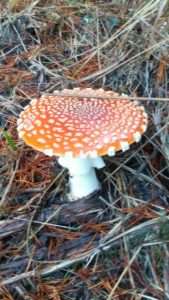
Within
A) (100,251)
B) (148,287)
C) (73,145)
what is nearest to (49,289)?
(100,251)

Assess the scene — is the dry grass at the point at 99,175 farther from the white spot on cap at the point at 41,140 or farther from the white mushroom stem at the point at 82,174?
the white spot on cap at the point at 41,140

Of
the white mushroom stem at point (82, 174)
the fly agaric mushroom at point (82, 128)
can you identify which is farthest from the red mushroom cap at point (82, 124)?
the white mushroom stem at point (82, 174)

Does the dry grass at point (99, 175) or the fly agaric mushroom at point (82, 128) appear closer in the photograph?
the fly agaric mushroom at point (82, 128)

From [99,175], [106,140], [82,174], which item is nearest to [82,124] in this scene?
[106,140]

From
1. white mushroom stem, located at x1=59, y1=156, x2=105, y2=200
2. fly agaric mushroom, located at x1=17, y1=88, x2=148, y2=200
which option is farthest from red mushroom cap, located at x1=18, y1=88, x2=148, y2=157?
white mushroom stem, located at x1=59, y1=156, x2=105, y2=200

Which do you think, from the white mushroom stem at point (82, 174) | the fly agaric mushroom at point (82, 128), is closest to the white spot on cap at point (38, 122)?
the fly agaric mushroom at point (82, 128)

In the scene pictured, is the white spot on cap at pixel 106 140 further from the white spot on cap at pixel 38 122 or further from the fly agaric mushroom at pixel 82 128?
the white spot on cap at pixel 38 122

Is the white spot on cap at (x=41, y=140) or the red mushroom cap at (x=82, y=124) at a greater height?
the red mushroom cap at (x=82, y=124)

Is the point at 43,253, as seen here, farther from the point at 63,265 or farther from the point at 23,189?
the point at 23,189
